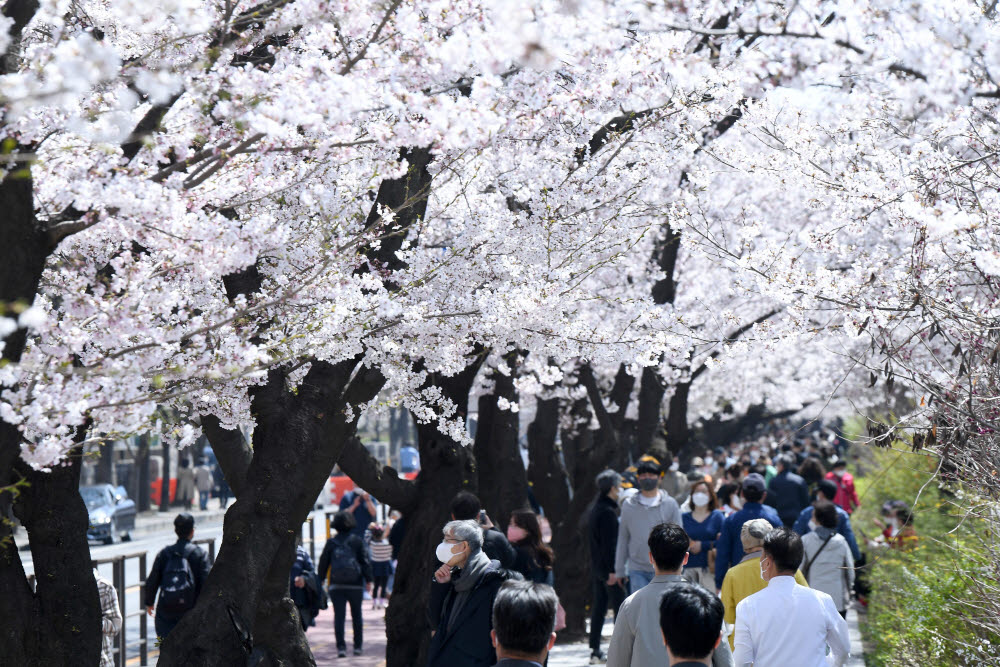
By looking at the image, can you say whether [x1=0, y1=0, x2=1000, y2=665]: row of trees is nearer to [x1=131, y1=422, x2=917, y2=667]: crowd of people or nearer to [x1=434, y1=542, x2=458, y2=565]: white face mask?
[x1=434, y1=542, x2=458, y2=565]: white face mask

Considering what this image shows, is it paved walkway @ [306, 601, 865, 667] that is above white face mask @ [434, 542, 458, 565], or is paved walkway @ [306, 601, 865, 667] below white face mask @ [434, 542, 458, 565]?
below

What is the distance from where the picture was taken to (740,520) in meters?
9.56

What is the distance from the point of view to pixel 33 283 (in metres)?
4.95

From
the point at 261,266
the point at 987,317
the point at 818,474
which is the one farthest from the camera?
the point at 818,474

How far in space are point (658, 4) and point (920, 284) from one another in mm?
2783

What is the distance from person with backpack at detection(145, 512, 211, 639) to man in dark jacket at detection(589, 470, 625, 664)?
3.79m

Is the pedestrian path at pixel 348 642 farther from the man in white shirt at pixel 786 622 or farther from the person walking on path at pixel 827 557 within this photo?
the man in white shirt at pixel 786 622

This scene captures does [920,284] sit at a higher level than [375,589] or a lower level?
higher

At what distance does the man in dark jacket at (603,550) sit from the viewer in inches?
445

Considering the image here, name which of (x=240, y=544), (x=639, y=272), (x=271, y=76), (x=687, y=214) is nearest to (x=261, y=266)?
(x=240, y=544)

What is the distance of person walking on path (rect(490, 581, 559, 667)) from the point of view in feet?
14.1

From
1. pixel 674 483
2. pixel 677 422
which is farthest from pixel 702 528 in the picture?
pixel 677 422

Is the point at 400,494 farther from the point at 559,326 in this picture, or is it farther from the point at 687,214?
the point at 687,214

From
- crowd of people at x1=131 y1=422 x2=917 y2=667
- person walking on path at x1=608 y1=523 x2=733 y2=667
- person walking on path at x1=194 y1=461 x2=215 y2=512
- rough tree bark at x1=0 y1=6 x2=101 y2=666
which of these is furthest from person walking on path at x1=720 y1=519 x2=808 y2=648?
person walking on path at x1=194 y1=461 x2=215 y2=512
